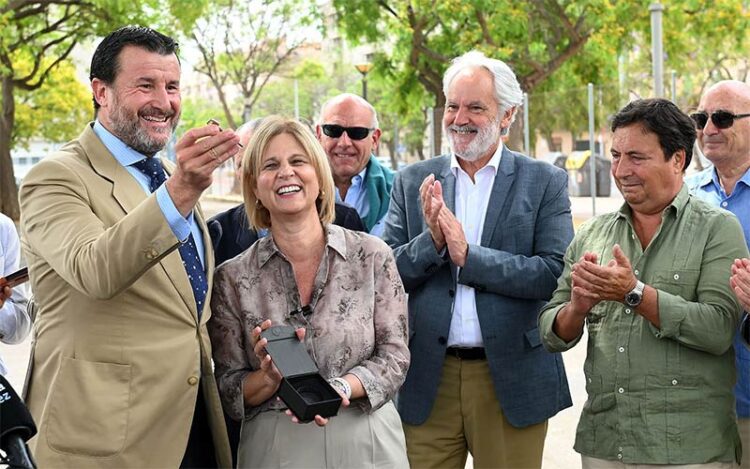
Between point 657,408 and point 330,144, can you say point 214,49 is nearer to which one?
point 330,144

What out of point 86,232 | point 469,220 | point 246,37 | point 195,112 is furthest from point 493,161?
point 195,112

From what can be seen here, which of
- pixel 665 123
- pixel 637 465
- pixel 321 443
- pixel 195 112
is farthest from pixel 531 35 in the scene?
pixel 195 112

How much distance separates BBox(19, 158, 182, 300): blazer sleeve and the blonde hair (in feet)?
1.88

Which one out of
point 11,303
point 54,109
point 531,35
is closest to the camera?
point 11,303

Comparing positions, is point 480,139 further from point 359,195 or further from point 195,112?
point 195,112

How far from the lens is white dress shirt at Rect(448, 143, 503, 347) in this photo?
3.92 meters

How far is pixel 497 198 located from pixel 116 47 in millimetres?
1685

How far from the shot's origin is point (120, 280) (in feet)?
8.78

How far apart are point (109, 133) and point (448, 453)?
195 cm

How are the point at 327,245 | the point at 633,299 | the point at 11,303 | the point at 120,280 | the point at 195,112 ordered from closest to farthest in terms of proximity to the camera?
the point at 120,280 → the point at 633,299 → the point at 327,245 → the point at 11,303 → the point at 195,112

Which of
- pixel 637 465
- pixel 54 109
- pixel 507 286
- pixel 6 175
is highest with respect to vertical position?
pixel 507 286

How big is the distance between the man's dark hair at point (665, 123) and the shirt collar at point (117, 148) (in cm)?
171

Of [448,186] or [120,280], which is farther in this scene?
[448,186]

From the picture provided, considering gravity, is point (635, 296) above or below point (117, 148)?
below
